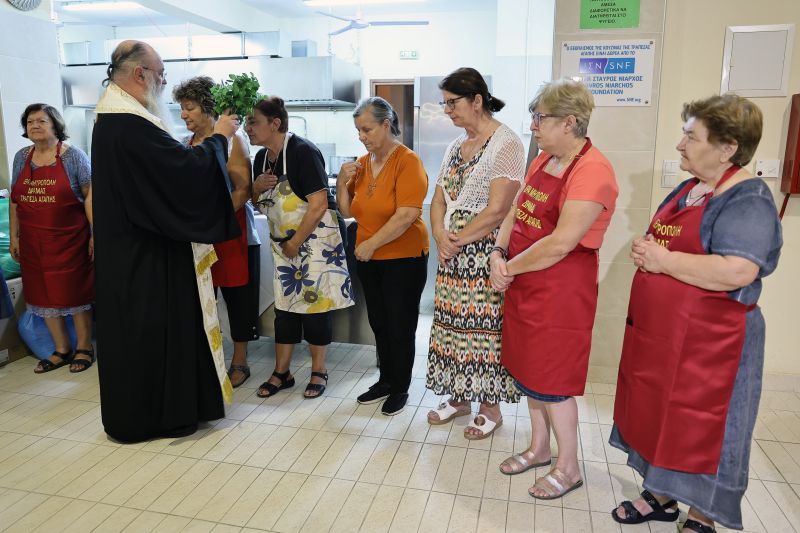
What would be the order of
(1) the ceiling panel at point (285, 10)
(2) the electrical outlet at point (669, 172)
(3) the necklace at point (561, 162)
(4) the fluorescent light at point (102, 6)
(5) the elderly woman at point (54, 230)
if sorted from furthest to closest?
(1) the ceiling panel at point (285, 10), (4) the fluorescent light at point (102, 6), (5) the elderly woman at point (54, 230), (2) the electrical outlet at point (669, 172), (3) the necklace at point (561, 162)

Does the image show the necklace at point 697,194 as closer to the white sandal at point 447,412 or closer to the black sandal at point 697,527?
the black sandal at point 697,527

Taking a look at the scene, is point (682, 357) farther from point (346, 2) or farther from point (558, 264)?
point (346, 2)

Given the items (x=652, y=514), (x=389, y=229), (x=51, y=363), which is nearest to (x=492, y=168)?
(x=389, y=229)

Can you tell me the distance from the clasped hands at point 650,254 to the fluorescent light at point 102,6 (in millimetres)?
7125

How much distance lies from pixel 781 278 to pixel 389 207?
195cm

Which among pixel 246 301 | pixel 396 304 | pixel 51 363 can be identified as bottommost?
pixel 51 363

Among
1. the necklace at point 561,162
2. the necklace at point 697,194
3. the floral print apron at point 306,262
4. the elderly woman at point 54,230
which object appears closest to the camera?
the necklace at point 697,194

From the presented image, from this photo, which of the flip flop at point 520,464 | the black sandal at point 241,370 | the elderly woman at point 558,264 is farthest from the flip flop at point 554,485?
the black sandal at point 241,370

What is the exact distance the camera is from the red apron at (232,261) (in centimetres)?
287

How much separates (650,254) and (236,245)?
1.93 meters

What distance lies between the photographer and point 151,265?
2.34 m

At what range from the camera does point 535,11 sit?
5359 mm

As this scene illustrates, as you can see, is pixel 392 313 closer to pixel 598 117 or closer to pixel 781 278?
pixel 598 117

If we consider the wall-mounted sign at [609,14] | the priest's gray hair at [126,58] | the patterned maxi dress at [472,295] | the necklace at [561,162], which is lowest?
the patterned maxi dress at [472,295]
